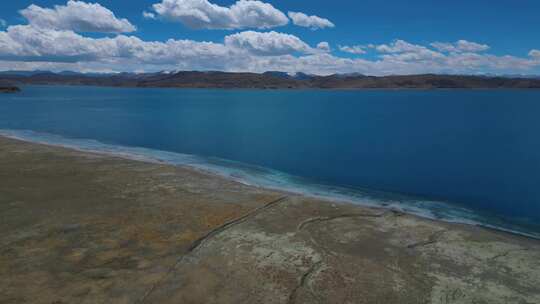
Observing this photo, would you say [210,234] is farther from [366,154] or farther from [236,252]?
[366,154]

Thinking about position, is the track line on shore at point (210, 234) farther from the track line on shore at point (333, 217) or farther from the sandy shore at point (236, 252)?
the track line on shore at point (333, 217)

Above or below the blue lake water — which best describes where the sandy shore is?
Answer: above

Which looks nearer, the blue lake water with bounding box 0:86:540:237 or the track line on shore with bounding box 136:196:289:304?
the track line on shore with bounding box 136:196:289:304

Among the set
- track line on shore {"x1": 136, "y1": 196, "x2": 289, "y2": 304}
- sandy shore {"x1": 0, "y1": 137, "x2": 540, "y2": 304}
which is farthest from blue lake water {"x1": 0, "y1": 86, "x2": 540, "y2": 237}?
track line on shore {"x1": 136, "y1": 196, "x2": 289, "y2": 304}

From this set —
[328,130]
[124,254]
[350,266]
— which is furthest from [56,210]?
[328,130]

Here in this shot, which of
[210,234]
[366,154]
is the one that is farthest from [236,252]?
[366,154]

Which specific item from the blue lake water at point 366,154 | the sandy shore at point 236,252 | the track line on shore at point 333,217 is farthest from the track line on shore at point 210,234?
the blue lake water at point 366,154

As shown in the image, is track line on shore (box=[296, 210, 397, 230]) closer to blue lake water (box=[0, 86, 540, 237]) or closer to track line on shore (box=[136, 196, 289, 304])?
track line on shore (box=[136, 196, 289, 304])

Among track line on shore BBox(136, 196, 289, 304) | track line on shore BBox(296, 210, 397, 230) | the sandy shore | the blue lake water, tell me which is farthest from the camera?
the blue lake water

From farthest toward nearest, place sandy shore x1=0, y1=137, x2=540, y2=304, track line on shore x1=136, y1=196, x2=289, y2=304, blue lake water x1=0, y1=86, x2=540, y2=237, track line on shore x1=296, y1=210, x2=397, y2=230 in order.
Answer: blue lake water x1=0, y1=86, x2=540, y2=237, track line on shore x1=296, y1=210, x2=397, y2=230, track line on shore x1=136, y1=196, x2=289, y2=304, sandy shore x1=0, y1=137, x2=540, y2=304
